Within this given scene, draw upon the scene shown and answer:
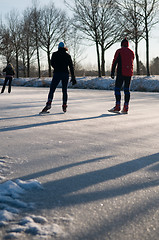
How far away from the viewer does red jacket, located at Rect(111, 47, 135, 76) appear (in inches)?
246

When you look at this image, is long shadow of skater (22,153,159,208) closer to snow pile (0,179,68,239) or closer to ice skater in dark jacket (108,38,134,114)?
snow pile (0,179,68,239)

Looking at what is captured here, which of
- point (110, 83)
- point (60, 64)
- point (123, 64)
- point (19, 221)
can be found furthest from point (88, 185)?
point (110, 83)

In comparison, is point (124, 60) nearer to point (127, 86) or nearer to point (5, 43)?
point (127, 86)

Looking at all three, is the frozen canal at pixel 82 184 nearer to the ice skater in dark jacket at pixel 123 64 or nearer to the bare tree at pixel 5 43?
the ice skater in dark jacket at pixel 123 64

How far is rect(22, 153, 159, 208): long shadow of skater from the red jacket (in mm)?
4209

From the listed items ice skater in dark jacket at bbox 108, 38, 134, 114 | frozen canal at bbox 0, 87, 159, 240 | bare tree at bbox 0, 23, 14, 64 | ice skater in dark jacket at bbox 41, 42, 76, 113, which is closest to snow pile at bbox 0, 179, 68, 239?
frozen canal at bbox 0, 87, 159, 240

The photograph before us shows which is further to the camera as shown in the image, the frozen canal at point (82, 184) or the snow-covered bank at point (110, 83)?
the snow-covered bank at point (110, 83)

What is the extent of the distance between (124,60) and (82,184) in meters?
4.82

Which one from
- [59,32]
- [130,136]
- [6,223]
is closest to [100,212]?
[6,223]

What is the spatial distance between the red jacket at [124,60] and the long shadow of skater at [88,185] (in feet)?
13.8

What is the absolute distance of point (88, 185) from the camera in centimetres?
198

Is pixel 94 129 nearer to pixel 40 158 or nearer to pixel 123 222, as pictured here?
pixel 40 158

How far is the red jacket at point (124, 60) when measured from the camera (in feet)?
20.5

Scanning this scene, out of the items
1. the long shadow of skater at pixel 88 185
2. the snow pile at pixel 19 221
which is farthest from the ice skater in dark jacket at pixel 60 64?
the snow pile at pixel 19 221
